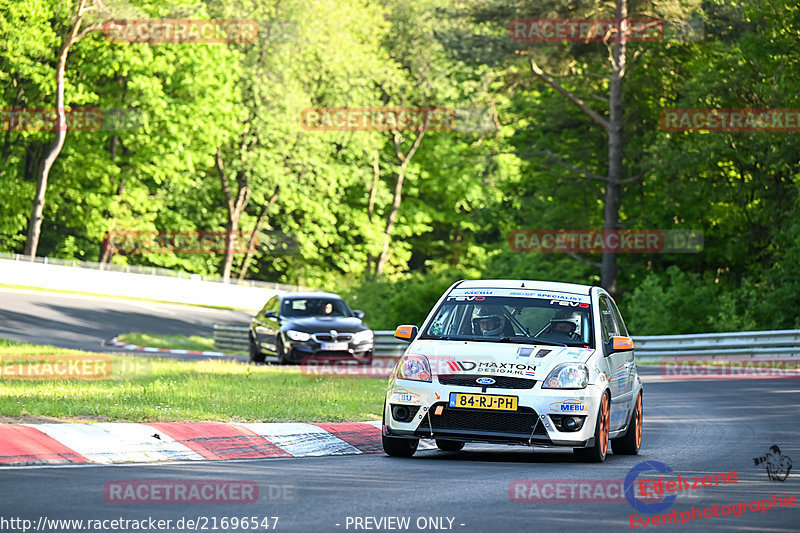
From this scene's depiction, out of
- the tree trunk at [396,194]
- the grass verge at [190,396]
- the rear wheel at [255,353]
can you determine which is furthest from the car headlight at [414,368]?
the tree trunk at [396,194]

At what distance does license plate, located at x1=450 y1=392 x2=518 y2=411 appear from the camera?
37.2 ft

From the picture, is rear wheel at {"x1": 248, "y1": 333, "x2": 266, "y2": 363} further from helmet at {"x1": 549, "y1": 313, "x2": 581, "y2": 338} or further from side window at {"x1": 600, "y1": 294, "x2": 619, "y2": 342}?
helmet at {"x1": 549, "y1": 313, "x2": 581, "y2": 338}

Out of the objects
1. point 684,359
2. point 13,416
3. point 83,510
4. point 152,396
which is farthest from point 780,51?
point 83,510

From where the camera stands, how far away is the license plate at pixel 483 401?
37.2ft

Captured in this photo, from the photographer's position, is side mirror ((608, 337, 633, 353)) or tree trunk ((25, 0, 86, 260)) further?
tree trunk ((25, 0, 86, 260))

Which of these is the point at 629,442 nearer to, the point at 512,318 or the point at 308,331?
the point at 512,318

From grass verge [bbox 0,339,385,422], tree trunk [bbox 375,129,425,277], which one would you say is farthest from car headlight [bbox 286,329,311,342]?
tree trunk [bbox 375,129,425,277]

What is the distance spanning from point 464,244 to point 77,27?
3194 centimetres

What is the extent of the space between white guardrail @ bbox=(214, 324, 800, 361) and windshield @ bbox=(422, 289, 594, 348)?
17.4 meters

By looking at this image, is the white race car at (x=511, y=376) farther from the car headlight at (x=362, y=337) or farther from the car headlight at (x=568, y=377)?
the car headlight at (x=362, y=337)

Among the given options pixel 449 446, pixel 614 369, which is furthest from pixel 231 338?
pixel 614 369

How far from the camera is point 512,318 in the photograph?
1261 cm

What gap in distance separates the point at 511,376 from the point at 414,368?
3.06 feet

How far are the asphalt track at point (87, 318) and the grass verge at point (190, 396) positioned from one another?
12.2 meters
